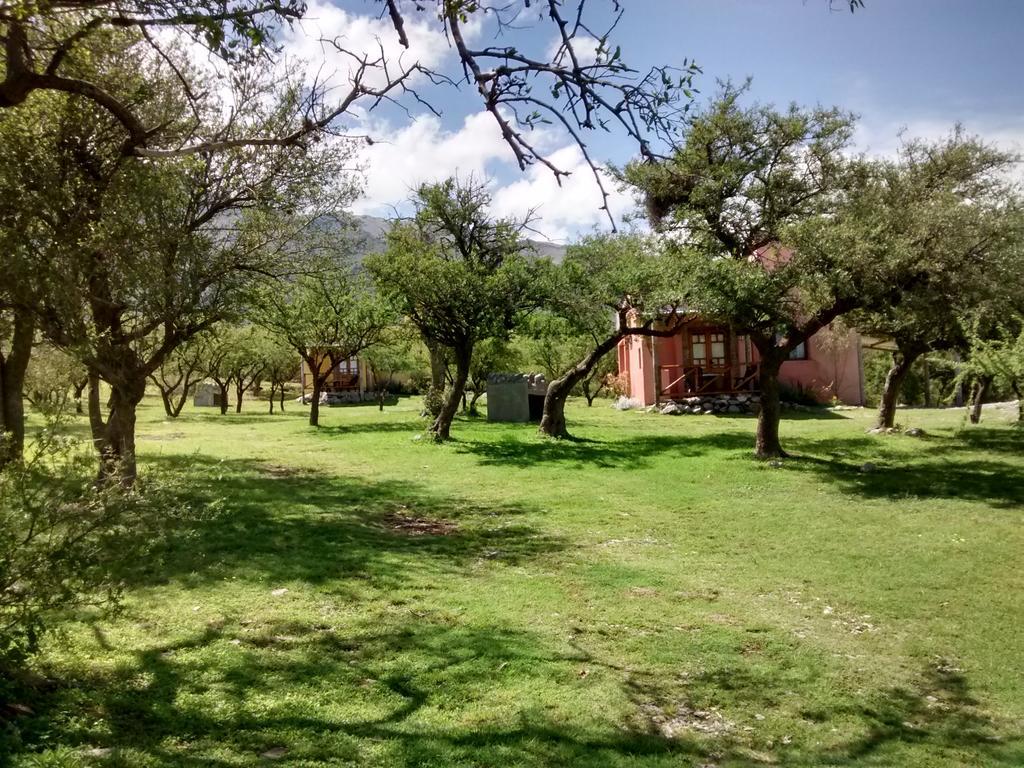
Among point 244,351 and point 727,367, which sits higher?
point 244,351

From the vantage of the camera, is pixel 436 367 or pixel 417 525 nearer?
pixel 417 525

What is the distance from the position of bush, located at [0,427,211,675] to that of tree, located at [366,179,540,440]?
14486mm

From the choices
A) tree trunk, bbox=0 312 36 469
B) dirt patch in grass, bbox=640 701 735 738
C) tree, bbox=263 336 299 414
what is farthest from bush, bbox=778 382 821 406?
dirt patch in grass, bbox=640 701 735 738

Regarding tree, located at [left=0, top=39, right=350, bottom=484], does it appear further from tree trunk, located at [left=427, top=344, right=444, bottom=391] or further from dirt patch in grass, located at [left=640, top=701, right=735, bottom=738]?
tree trunk, located at [left=427, top=344, right=444, bottom=391]

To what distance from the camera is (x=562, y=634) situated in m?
5.81

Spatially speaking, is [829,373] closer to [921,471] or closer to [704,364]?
[704,364]

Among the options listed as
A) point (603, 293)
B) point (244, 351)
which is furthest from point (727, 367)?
point (244, 351)

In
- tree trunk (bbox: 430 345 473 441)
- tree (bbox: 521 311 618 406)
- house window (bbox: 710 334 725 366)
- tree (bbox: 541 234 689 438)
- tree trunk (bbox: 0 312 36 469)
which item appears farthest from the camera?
tree (bbox: 521 311 618 406)

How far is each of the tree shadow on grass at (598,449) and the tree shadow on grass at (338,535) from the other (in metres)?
4.23

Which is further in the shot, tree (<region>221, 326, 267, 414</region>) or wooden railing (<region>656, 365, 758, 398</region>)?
tree (<region>221, 326, 267, 414</region>)

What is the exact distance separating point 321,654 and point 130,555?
157 centimetres

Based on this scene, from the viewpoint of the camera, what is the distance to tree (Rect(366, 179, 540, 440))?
60.5 feet

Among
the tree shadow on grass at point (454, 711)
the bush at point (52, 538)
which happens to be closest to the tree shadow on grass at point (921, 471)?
the tree shadow on grass at point (454, 711)

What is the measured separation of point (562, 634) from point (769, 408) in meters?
11.4
